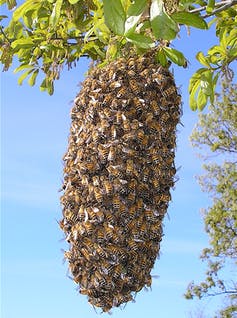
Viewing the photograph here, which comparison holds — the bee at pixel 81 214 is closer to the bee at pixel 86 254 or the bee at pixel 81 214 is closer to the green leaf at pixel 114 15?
the bee at pixel 86 254

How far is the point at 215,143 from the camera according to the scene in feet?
43.5

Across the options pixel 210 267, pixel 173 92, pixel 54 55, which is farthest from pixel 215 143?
pixel 173 92

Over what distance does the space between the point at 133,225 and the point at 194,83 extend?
1240mm

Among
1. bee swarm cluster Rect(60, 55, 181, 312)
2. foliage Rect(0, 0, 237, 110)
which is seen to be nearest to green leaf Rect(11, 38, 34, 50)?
foliage Rect(0, 0, 237, 110)

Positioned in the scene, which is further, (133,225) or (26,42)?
(26,42)

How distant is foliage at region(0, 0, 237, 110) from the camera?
2.29 m

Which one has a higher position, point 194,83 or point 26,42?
point 26,42

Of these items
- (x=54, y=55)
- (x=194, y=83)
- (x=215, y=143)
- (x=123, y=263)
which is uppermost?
(x=215, y=143)

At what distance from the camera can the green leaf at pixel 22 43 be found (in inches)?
122

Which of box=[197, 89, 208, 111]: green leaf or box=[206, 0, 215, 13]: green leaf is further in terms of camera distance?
box=[197, 89, 208, 111]: green leaf

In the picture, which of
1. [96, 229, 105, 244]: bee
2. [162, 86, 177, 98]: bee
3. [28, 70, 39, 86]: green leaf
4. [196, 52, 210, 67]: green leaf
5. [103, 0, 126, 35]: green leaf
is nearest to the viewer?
[103, 0, 126, 35]: green leaf

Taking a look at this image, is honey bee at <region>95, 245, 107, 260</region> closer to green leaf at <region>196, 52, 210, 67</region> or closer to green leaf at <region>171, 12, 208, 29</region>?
green leaf at <region>171, 12, 208, 29</region>

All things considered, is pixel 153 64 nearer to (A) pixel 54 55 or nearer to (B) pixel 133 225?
(B) pixel 133 225

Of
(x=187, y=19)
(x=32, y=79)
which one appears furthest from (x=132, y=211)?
(x=32, y=79)
